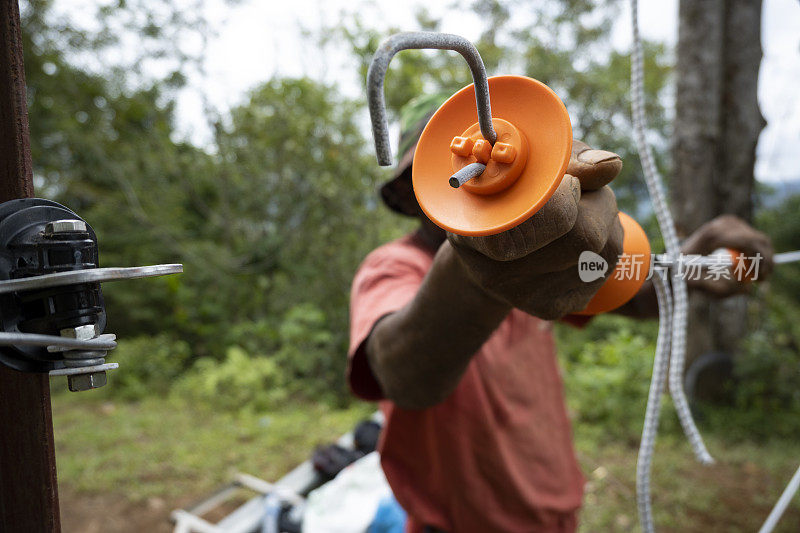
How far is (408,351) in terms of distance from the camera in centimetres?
100

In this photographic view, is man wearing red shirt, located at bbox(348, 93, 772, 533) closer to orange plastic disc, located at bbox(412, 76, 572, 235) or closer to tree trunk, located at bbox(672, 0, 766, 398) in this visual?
orange plastic disc, located at bbox(412, 76, 572, 235)

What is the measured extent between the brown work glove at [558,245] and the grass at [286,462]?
120 inches

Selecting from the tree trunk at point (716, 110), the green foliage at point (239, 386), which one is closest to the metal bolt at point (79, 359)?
the tree trunk at point (716, 110)

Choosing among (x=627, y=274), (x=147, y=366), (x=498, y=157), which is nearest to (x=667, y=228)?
(x=627, y=274)

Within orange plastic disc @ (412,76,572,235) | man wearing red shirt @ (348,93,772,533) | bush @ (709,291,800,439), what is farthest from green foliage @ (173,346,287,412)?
orange plastic disc @ (412,76,572,235)

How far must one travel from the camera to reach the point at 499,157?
54 cm

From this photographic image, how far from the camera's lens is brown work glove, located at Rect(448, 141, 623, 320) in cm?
59

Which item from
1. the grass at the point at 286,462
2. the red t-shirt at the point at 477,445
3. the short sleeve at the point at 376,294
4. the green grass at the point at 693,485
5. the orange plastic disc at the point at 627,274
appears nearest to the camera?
the orange plastic disc at the point at 627,274

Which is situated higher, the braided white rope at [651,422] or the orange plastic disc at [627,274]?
the orange plastic disc at [627,274]

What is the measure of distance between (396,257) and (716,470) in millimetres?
3520

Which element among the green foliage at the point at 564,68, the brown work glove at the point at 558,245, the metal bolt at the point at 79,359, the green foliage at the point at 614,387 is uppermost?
the green foliage at the point at 564,68

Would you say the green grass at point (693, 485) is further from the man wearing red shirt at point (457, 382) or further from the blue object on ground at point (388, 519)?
the man wearing red shirt at point (457, 382)

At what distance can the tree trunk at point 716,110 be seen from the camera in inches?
155

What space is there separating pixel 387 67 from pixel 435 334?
0.58 metres
